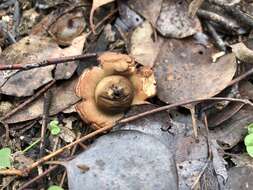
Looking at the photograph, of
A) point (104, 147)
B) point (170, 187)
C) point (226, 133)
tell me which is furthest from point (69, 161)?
point (226, 133)

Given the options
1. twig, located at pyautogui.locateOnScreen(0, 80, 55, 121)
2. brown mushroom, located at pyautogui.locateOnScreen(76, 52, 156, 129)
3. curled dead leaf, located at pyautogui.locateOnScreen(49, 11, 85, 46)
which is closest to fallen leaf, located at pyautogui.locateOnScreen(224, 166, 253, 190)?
brown mushroom, located at pyautogui.locateOnScreen(76, 52, 156, 129)

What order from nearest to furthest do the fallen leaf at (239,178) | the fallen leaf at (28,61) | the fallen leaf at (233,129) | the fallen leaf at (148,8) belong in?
the fallen leaf at (239,178) → the fallen leaf at (233,129) → the fallen leaf at (28,61) → the fallen leaf at (148,8)

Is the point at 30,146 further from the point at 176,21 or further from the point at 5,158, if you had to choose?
the point at 176,21

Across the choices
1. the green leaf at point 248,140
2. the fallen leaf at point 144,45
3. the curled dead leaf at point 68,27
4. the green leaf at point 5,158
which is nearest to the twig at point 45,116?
the green leaf at point 5,158

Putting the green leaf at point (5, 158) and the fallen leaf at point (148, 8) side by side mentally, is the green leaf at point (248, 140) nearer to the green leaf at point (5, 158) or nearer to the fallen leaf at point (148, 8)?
the fallen leaf at point (148, 8)

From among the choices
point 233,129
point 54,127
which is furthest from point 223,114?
point 54,127

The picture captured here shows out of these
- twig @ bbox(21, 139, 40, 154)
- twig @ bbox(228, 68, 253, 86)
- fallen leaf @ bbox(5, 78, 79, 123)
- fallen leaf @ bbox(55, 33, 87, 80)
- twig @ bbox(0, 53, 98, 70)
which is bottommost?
twig @ bbox(21, 139, 40, 154)

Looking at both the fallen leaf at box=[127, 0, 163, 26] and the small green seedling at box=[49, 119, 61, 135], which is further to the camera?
the fallen leaf at box=[127, 0, 163, 26]

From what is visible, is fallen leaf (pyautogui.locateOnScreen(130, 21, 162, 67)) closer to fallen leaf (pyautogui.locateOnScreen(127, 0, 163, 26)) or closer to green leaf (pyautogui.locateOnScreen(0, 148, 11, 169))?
fallen leaf (pyautogui.locateOnScreen(127, 0, 163, 26))
